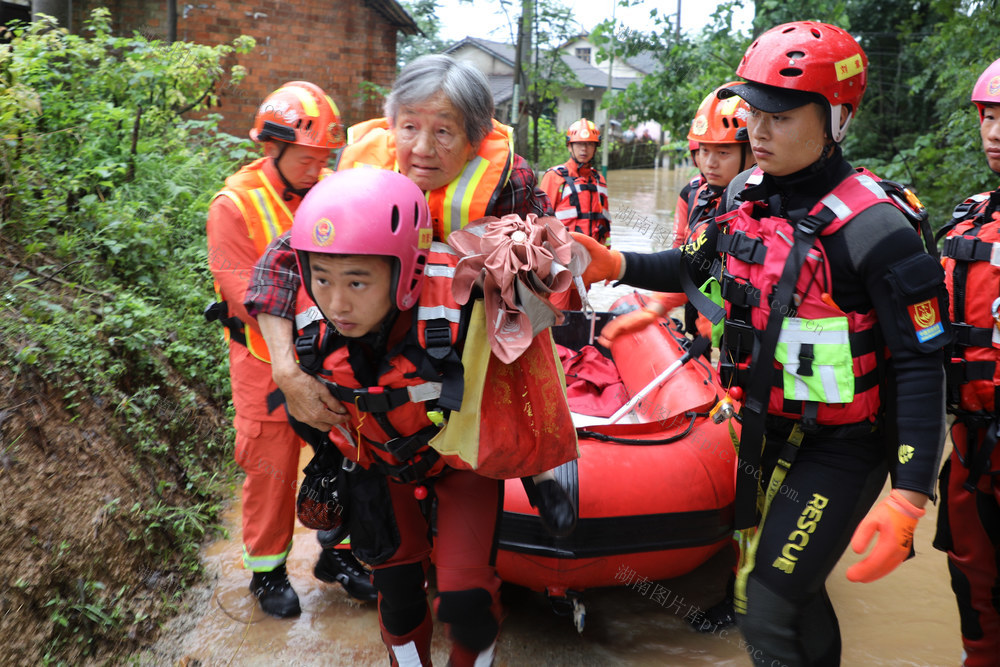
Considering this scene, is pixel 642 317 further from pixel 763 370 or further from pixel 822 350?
pixel 822 350

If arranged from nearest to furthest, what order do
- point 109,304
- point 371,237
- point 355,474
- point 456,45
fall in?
point 371,237 → point 355,474 → point 109,304 → point 456,45

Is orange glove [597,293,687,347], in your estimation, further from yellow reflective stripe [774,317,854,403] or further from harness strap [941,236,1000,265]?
harness strap [941,236,1000,265]

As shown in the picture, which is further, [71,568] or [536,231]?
[71,568]

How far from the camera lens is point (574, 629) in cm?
340

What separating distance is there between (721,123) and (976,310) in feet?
6.03

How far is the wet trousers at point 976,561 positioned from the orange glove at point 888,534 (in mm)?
963

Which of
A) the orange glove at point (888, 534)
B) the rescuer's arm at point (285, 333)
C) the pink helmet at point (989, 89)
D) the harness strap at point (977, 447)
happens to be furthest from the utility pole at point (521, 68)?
the orange glove at point (888, 534)

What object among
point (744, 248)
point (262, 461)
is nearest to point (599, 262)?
point (744, 248)

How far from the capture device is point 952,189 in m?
6.90

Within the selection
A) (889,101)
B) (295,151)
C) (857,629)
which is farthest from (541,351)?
(889,101)

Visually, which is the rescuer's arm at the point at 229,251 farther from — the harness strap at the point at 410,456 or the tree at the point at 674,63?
the tree at the point at 674,63

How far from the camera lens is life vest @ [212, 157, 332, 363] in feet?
10.2

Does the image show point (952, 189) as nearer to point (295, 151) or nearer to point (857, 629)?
point (857, 629)

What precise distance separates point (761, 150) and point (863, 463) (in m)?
0.95
